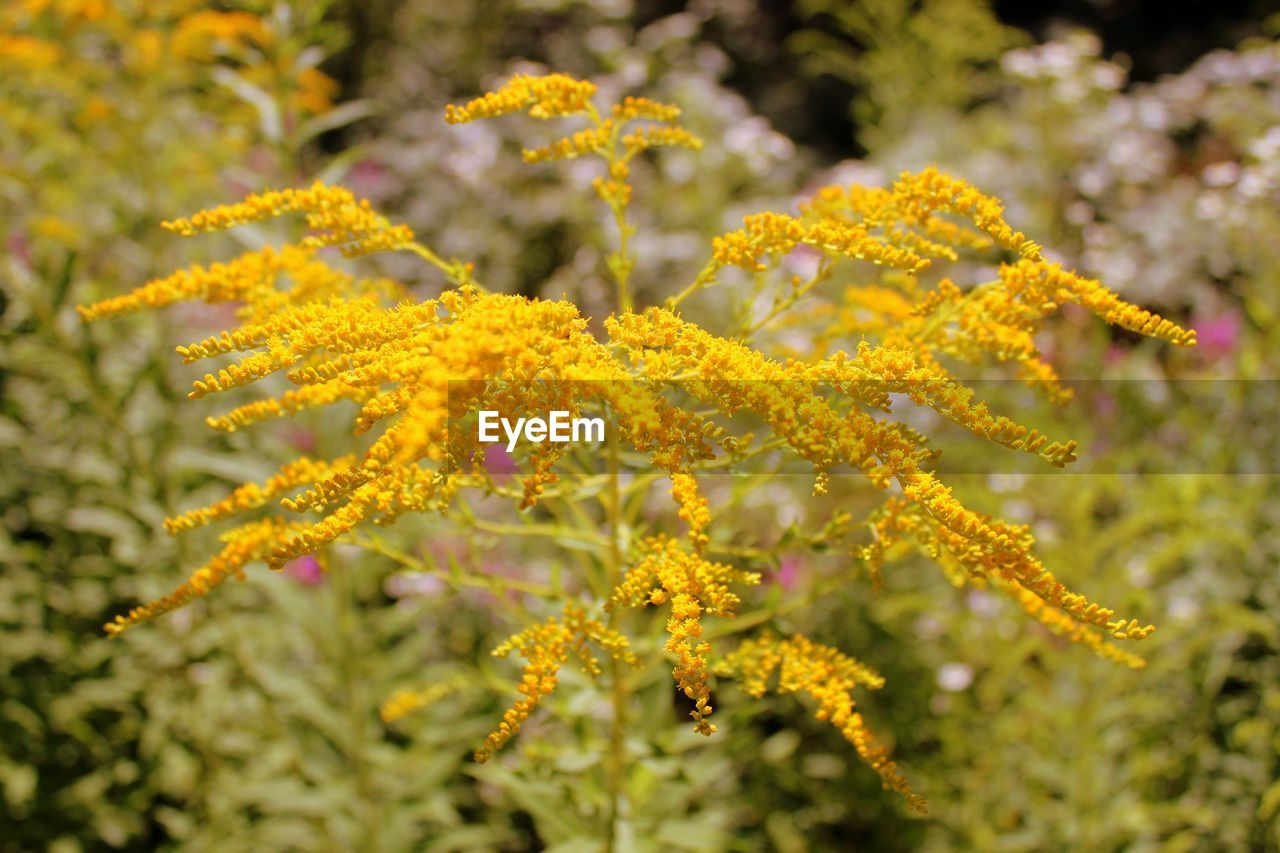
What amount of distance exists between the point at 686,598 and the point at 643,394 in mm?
253

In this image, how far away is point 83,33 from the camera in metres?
4.23

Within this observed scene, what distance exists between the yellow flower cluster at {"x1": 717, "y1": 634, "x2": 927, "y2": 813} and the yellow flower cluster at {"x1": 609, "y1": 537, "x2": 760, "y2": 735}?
0.58ft

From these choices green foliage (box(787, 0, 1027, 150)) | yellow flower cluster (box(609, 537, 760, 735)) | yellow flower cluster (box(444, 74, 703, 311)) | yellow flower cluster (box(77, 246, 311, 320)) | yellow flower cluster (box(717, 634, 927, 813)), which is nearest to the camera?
yellow flower cluster (box(609, 537, 760, 735))

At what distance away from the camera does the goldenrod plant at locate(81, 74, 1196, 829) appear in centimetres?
120

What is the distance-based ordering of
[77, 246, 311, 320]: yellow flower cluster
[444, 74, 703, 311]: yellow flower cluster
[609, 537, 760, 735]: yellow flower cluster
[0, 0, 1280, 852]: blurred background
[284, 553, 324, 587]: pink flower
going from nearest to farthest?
[609, 537, 760, 735]: yellow flower cluster < [444, 74, 703, 311]: yellow flower cluster < [77, 246, 311, 320]: yellow flower cluster < [0, 0, 1280, 852]: blurred background < [284, 553, 324, 587]: pink flower

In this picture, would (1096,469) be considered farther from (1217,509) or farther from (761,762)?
(761,762)

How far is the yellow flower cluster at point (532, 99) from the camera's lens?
4.80 feet

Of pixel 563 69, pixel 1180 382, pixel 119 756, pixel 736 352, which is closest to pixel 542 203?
pixel 563 69

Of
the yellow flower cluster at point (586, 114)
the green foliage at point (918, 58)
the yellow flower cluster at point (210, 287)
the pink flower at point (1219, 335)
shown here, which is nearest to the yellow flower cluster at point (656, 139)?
the yellow flower cluster at point (586, 114)

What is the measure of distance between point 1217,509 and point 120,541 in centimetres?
296

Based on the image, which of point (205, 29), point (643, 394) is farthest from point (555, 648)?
point (205, 29)

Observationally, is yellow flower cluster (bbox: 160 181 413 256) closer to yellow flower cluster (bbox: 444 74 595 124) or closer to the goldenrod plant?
the goldenrod plant

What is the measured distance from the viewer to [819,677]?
1454 mm

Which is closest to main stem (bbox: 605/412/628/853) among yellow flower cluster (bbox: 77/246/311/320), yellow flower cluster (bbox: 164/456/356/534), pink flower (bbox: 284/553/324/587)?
yellow flower cluster (bbox: 164/456/356/534)
